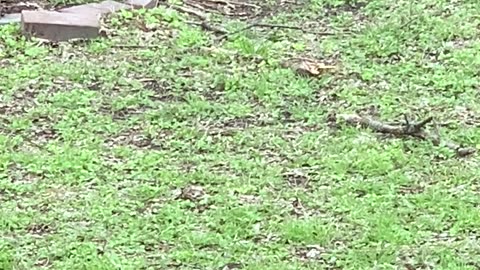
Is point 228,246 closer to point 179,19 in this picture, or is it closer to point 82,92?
point 82,92

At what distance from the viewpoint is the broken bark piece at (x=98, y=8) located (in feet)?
29.8

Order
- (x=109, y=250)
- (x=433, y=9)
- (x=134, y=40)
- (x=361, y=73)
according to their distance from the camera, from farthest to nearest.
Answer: (x=433, y=9), (x=134, y=40), (x=361, y=73), (x=109, y=250)

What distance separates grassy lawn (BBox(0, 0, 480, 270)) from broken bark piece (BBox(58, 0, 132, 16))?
0.22 m

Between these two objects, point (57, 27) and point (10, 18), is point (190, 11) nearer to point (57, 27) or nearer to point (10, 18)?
point (57, 27)

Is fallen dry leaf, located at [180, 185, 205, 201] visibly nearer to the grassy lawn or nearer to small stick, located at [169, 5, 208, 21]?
the grassy lawn

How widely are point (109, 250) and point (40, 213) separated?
2.14ft

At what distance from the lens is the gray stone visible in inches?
348

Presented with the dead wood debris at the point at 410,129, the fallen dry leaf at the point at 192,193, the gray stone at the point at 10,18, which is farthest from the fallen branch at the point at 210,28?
the fallen dry leaf at the point at 192,193

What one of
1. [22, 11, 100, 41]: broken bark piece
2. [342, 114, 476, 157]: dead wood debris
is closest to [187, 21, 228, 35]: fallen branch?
[22, 11, 100, 41]: broken bark piece

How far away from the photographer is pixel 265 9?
388 inches

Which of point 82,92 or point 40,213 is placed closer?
→ point 40,213

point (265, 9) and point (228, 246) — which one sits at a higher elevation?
point (228, 246)

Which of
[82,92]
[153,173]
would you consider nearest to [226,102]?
[82,92]

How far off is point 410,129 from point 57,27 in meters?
3.38
